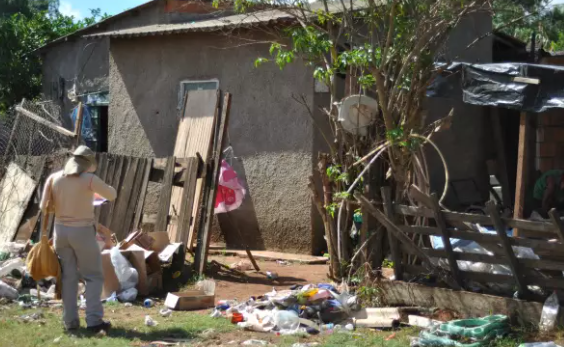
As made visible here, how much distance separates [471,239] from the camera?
22.5 ft

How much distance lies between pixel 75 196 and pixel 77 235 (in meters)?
0.35

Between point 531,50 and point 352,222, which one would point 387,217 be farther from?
point 531,50

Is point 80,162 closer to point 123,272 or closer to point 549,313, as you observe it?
point 123,272

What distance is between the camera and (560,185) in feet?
38.2

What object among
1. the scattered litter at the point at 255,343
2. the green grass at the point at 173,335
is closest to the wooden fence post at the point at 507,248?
the green grass at the point at 173,335

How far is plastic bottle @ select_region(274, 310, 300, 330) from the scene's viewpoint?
23.1 ft

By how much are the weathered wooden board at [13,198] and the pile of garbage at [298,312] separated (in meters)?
4.64

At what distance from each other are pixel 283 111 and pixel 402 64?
3754 mm

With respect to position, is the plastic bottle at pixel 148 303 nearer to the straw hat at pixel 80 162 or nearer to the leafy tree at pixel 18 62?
the straw hat at pixel 80 162

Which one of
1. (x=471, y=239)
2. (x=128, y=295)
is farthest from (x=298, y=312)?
(x=128, y=295)

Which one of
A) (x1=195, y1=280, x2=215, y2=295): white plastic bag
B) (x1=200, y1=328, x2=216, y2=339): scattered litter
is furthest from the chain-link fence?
(x1=200, y1=328, x2=216, y2=339): scattered litter

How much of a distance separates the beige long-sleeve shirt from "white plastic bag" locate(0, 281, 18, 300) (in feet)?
6.51

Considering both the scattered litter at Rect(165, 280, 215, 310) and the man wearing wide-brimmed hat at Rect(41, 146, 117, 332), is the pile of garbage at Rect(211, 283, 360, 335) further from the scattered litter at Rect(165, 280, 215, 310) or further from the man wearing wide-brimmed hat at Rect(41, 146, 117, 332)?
the man wearing wide-brimmed hat at Rect(41, 146, 117, 332)

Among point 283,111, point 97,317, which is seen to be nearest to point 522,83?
point 283,111
